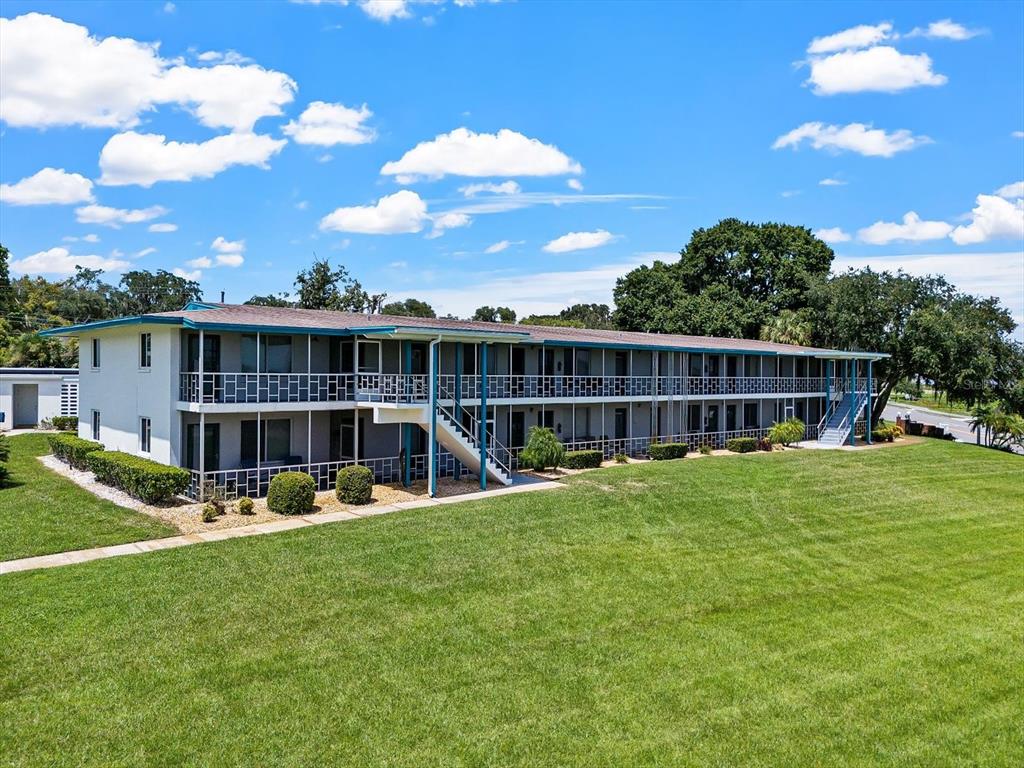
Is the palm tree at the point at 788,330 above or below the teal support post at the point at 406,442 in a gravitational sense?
above

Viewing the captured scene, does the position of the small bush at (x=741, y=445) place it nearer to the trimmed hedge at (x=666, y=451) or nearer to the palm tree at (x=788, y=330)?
the trimmed hedge at (x=666, y=451)

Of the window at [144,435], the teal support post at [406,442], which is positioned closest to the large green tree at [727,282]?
the teal support post at [406,442]

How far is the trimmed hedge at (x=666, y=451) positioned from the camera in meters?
30.5

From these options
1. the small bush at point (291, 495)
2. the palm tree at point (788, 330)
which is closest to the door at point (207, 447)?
the small bush at point (291, 495)

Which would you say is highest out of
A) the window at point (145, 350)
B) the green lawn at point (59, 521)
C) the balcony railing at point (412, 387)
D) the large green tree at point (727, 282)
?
the large green tree at point (727, 282)

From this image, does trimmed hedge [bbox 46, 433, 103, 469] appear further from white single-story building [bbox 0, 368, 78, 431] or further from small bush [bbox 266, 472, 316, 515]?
white single-story building [bbox 0, 368, 78, 431]

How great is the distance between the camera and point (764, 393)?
37.0 meters


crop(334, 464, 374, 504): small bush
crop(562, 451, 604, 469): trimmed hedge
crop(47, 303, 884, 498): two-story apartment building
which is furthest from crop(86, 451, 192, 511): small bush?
crop(562, 451, 604, 469): trimmed hedge

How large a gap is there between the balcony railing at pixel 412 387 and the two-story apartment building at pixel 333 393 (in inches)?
2.0

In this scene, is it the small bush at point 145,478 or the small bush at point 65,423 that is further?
the small bush at point 65,423

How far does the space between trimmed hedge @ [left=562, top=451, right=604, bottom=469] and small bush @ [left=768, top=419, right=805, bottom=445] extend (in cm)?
1228

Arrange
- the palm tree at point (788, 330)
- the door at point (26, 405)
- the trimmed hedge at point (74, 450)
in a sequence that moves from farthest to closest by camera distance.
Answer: the palm tree at point (788, 330)
the door at point (26, 405)
the trimmed hedge at point (74, 450)

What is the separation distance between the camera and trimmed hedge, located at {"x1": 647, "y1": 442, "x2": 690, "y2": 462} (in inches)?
1200

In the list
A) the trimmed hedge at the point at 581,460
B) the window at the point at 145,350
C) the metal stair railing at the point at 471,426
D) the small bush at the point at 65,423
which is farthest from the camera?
the small bush at the point at 65,423
